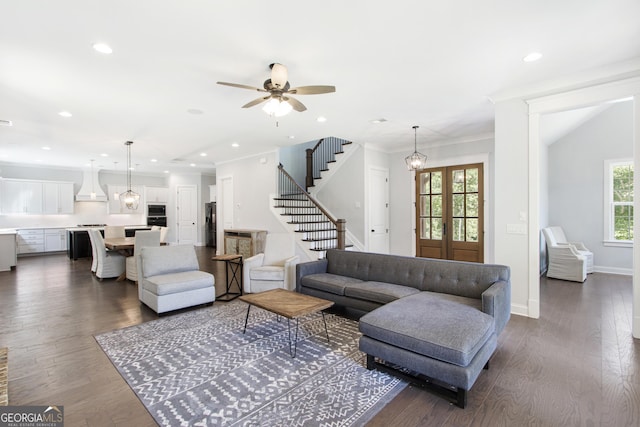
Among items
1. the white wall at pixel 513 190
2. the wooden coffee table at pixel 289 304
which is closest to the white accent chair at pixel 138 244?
the wooden coffee table at pixel 289 304

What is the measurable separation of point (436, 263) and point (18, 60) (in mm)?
4842

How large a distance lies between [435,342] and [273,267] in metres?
3.14

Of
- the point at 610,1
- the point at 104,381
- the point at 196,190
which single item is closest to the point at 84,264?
the point at 196,190

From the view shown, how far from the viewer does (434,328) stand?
231 cm

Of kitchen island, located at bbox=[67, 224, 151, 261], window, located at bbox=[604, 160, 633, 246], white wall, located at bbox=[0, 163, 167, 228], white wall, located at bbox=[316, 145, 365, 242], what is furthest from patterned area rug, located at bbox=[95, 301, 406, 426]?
white wall, located at bbox=[0, 163, 167, 228]

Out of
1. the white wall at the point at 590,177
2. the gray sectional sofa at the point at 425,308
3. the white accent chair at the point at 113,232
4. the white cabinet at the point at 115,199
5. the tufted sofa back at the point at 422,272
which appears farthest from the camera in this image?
the white cabinet at the point at 115,199

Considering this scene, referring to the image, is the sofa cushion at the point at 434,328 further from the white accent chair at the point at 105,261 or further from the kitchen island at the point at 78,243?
the kitchen island at the point at 78,243

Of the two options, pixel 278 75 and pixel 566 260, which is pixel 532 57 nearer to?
pixel 278 75

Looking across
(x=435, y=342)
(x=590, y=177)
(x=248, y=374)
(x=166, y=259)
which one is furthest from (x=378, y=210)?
(x=248, y=374)

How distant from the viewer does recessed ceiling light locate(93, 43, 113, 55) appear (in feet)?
8.88

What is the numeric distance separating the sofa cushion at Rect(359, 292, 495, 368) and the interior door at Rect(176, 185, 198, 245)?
33.6 ft

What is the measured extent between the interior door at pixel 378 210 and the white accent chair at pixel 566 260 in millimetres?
3310

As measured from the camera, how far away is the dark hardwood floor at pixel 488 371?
2.05 metres

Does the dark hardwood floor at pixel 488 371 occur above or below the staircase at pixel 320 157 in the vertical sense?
below
